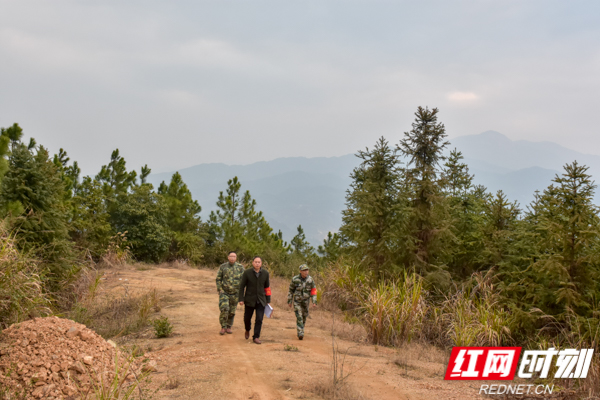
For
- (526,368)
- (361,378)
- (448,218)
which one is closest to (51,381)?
(361,378)

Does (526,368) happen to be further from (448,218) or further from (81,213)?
(81,213)

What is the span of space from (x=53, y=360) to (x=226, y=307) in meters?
3.78

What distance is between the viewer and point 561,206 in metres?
9.55

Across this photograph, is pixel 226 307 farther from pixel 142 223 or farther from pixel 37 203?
pixel 142 223

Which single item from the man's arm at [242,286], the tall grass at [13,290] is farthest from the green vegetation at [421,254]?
the man's arm at [242,286]

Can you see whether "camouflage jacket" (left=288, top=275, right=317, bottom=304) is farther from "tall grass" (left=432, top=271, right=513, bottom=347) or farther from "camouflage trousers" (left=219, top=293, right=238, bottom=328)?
"tall grass" (left=432, top=271, right=513, bottom=347)

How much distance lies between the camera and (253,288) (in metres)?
8.66

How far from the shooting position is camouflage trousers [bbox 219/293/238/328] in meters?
9.09

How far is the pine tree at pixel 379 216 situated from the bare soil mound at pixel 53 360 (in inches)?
345

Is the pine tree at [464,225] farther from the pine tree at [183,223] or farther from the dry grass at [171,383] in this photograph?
the pine tree at [183,223]

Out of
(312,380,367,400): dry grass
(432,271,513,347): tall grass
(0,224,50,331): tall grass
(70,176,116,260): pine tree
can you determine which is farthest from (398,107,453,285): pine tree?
(70,176,116,260): pine tree

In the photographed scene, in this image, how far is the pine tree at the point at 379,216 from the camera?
43.8 ft

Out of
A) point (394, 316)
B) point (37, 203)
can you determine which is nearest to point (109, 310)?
point (37, 203)

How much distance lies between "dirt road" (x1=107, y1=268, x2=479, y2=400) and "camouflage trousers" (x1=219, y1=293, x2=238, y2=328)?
1.07 ft
